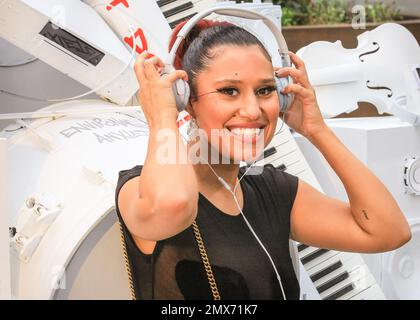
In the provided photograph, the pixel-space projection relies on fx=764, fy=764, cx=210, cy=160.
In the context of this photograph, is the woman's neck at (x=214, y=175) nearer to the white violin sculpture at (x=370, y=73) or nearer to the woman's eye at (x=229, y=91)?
the woman's eye at (x=229, y=91)

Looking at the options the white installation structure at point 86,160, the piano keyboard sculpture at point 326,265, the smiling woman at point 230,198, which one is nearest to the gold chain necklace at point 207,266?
the smiling woman at point 230,198

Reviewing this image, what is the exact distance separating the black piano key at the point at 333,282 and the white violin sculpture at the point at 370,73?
0.71 metres

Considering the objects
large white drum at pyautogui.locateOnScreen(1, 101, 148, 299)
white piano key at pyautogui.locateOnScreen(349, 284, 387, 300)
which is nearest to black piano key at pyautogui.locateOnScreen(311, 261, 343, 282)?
white piano key at pyautogui.locateOnScreen(349, 284, 387, 300)

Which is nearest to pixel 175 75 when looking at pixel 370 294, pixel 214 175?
pixel 214 175

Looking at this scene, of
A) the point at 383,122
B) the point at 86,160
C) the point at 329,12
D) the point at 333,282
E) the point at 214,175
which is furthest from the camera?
the point at 329,12

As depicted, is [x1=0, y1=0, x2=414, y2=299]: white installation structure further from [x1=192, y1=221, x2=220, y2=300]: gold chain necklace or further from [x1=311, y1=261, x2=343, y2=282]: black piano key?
[x1=192, y1=221, x2=220, y2=300]: gold chain necklace

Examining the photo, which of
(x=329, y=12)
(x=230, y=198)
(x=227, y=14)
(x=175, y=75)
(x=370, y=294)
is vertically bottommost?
(x=370, y=294)

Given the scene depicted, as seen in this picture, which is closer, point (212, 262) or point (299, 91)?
point (212, 262)

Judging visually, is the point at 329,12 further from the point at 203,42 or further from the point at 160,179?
the point at 160,179

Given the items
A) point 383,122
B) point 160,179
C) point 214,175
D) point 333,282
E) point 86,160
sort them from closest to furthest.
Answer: point 160,179, point 214,175, point 86,160, point 333,282, point 383,122

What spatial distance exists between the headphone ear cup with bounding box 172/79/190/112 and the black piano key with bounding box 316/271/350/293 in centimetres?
138

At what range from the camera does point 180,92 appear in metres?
1.45

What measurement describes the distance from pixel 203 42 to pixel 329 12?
16.2 feet

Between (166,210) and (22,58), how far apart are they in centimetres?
162
